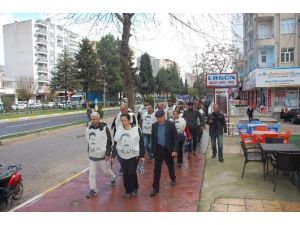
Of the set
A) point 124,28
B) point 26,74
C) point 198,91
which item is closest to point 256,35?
point 198,91

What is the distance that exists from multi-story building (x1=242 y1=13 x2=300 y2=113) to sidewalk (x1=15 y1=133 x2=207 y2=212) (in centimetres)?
2632

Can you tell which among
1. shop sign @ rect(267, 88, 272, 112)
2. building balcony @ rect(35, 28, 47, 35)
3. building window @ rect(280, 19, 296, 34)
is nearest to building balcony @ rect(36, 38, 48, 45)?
building balcony @ rect(35, 28, 47, 35)

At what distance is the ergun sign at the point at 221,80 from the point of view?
639 inches

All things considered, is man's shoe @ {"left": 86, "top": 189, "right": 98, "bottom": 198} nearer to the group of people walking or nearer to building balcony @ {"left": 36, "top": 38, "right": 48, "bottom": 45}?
the group of people walking

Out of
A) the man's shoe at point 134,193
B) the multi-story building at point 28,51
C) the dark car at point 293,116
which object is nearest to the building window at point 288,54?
the dark car at point 293,116

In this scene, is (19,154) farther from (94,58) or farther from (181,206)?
(94,58)

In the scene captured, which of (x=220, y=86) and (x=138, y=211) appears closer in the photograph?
(x=138, y=211)

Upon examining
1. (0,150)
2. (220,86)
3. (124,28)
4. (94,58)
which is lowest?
(0,150)

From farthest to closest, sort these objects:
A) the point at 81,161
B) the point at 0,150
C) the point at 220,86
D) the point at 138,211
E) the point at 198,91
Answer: the point at 198,91
the point at 220,86
the point at 0,150
the point at 81,161
the point at 138,211

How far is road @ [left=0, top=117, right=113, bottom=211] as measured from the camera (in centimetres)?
857

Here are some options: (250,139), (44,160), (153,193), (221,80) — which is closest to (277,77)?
(221,80)

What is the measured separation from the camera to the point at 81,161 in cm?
1133

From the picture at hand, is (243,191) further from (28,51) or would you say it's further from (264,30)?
(28,51)

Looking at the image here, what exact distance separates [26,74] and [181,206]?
85.9 m
